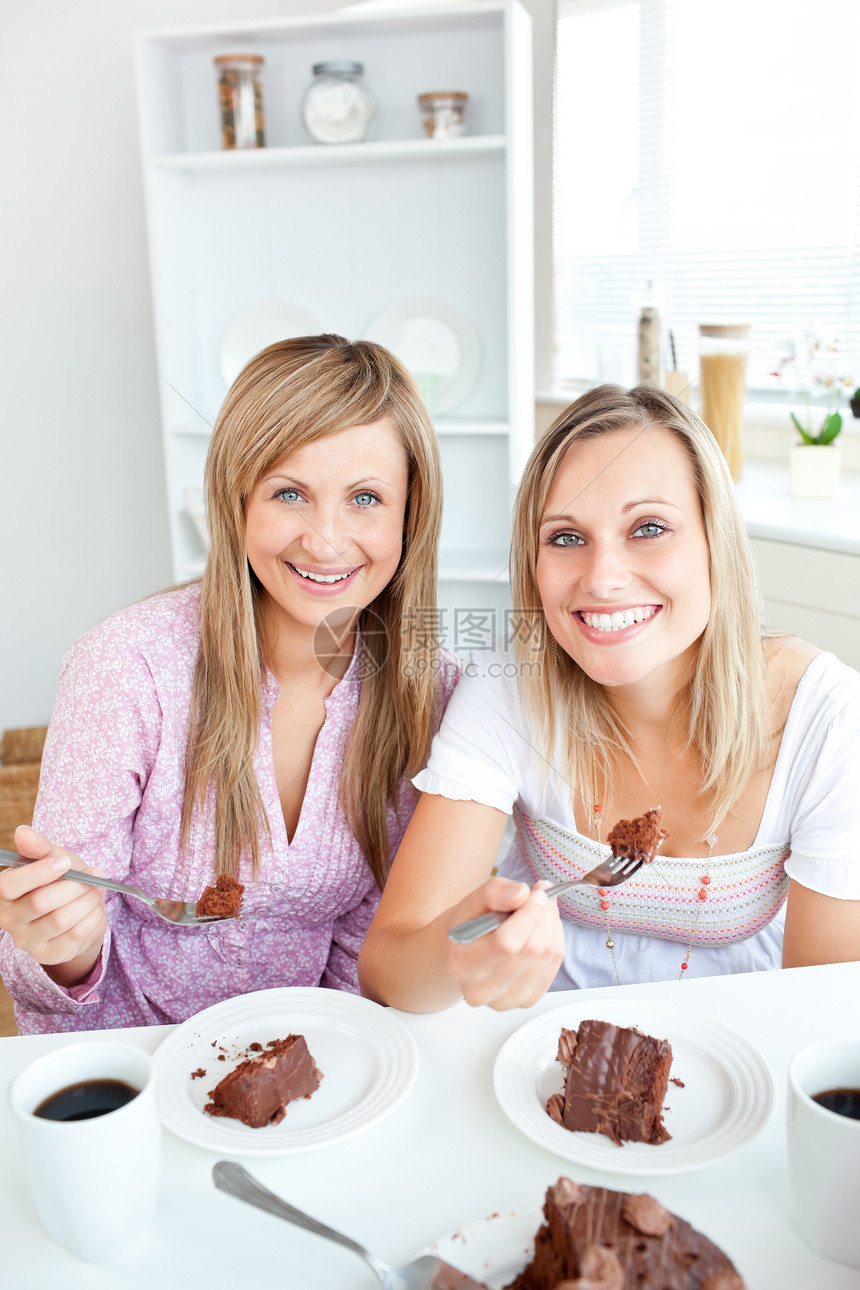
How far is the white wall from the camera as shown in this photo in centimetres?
273

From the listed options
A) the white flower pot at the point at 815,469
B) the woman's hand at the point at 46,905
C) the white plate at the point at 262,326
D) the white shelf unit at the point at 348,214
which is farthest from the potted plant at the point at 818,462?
the woman's hand at the point at 46,905

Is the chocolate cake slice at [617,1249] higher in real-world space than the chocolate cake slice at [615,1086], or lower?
higher

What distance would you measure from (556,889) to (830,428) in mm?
1711

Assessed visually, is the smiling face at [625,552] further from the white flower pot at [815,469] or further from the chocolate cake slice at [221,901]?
the white flower pot at [815,469]

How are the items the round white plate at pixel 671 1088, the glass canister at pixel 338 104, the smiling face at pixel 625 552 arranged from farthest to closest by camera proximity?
the glass canister at pixel 338 104 < the smiling face at pixel 625 552 < the round white plate at pixel 671 1088

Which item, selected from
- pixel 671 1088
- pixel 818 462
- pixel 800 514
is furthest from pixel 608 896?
pixel 818 462

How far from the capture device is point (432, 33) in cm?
240

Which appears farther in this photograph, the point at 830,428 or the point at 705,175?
the point at 705,175

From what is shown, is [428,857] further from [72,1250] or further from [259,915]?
[72,1250]

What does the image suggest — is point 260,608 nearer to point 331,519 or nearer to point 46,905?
point 331,519

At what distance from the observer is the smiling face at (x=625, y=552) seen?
1.00 metres

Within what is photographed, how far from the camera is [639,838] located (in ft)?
2.82

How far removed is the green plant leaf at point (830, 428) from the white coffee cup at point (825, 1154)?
1818 mm

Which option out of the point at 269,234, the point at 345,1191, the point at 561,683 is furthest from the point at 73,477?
the point at 345,1191
